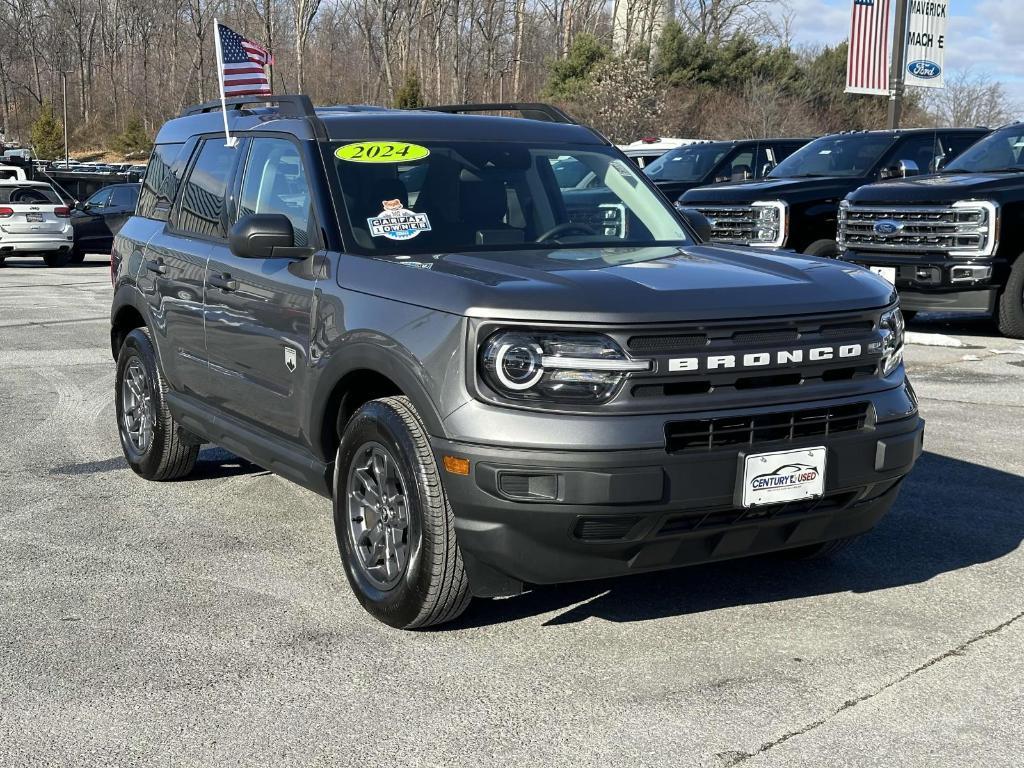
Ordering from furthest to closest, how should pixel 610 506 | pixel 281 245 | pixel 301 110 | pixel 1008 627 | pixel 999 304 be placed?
pixel 999 304 < pixel 301 110 < pixel 281 245 < pixel 1008 627 < pixel 610 506

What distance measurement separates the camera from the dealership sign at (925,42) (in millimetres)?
20938

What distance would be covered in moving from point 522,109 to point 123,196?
20.6 metres

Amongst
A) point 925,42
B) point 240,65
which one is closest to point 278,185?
point 240,65

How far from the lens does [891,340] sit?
4496mm

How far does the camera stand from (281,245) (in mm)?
4961

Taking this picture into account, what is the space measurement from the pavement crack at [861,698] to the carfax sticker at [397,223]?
7.71ft

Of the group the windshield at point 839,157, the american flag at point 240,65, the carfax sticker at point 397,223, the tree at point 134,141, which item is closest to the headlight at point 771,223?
the windshield at point 839,157

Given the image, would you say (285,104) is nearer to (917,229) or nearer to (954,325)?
(917,229)

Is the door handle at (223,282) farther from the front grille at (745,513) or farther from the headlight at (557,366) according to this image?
the front grille at (745,513)

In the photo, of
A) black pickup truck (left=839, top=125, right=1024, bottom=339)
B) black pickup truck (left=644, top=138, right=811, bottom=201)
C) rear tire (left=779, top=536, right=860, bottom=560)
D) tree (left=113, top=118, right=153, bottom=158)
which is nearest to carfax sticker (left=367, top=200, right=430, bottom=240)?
rear tire (left=779, top=536, right=860, bottom=560)

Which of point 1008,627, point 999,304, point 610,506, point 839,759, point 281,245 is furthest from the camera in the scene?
point 999,304

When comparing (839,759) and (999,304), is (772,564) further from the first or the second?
(999,304)

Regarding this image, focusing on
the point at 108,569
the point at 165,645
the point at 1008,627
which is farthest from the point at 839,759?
the point at 108,569

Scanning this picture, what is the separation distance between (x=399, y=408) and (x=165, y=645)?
113 centimetres
